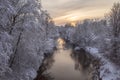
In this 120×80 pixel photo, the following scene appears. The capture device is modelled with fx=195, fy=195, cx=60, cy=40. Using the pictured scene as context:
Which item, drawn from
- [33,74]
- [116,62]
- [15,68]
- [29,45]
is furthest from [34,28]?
[116,62]

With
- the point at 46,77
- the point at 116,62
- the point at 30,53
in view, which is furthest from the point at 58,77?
the point at 116,62

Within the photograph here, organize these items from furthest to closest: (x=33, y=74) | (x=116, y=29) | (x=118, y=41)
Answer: (x=116, y=29) → (x=118, y=41) → (x=33, y=74)

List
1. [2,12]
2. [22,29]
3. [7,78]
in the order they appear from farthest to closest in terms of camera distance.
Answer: [22,29] → [7,78] → [2,12]

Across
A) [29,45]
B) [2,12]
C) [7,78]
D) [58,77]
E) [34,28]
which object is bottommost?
[58,77]

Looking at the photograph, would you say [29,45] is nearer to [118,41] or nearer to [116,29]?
[118,41]

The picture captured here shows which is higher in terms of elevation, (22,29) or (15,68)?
(22,29)

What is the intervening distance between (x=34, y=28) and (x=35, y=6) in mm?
A: 2544

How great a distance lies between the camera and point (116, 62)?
32.8 meters

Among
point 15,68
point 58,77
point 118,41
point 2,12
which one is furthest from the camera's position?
point 118,41

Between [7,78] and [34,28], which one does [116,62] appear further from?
[7,78]

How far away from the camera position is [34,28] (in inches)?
896

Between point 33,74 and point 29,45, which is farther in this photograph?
point 33,74

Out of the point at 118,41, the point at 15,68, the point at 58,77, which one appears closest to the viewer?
the point at 15,68

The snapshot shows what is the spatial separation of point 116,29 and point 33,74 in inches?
824
